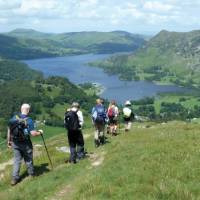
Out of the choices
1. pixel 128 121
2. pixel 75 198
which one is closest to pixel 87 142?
pixel 128 121

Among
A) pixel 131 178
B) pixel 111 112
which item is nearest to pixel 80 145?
pixel 131 178

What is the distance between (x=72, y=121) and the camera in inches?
992

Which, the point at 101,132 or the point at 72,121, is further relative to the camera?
the point at 101,132

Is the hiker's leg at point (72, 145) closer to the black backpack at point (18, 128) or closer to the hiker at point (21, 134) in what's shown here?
the hiker at point (21, 134)

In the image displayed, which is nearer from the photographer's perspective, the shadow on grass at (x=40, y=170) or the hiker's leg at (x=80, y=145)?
the shadow on grass at (x=40, y=170)

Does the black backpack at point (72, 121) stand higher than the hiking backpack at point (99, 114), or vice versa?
the black backpack at point (72, 121)

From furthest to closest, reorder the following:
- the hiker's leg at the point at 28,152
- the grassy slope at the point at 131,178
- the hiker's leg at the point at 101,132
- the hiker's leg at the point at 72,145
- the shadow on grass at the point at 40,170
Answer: the hiker's leg at the point at 101,132
the hiker's leg at the point at 72,145
the shadow on grass at the point at 40,170
the hiker's leg at the point at 28,152
the grassy slope at the point at 131,178

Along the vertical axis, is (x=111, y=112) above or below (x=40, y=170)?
above

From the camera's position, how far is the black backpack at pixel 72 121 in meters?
25.2

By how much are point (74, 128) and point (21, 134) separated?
4.11 meters

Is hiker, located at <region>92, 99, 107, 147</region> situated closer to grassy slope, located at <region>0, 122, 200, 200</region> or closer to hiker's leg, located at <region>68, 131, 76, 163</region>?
hiker's leg, located at <region>68, 131, 76, 163</region>

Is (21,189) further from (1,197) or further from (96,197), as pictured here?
(96,197)

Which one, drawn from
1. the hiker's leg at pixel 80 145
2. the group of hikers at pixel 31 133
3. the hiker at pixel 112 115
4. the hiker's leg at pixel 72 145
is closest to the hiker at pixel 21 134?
the group of hikers at pixel 31 133

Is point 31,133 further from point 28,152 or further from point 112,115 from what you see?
point 112,115
